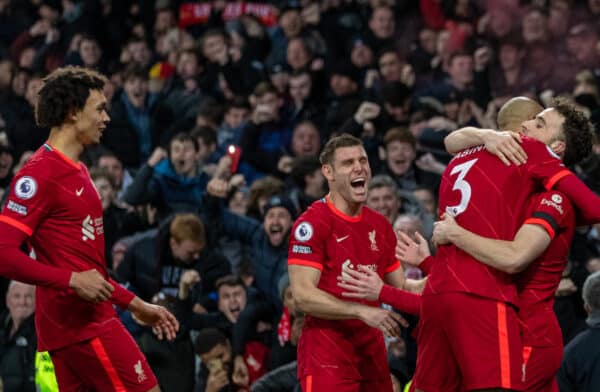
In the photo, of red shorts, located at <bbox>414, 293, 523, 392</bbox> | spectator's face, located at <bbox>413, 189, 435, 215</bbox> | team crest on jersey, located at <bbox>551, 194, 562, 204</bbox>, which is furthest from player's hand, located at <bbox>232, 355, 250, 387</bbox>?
team crest on jersey, located at <bbox>551, 194, 562, 204</bbox>

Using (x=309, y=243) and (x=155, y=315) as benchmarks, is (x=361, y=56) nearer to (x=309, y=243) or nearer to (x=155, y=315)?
(x=309, y=243)

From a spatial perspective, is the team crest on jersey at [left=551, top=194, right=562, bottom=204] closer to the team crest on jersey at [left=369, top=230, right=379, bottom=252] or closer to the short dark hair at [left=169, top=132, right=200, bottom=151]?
the team crest on jersey at [left=369, top=230, right=379, bottom=252]

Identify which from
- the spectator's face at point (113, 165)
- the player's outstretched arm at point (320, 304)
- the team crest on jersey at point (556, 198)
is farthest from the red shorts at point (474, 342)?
the spectator's face at point (113, 165)

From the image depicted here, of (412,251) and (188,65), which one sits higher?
(188,65)

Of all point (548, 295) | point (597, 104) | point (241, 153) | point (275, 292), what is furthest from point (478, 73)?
point (548, 295)

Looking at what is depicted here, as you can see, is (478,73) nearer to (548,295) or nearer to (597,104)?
(597,104)

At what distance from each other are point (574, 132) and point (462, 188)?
0.66m

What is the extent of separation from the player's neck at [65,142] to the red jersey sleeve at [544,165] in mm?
2300

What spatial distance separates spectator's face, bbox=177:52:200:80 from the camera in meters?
13.2

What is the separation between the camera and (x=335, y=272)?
622cm

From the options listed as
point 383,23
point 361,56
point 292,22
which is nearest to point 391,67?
point 361,56

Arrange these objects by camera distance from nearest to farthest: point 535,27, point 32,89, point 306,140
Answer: point 306,140
point 535,27
point 32,89

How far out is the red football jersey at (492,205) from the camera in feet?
17.9

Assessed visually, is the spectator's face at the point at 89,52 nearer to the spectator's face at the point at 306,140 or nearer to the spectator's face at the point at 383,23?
the spectator's face at the point at 383,23
